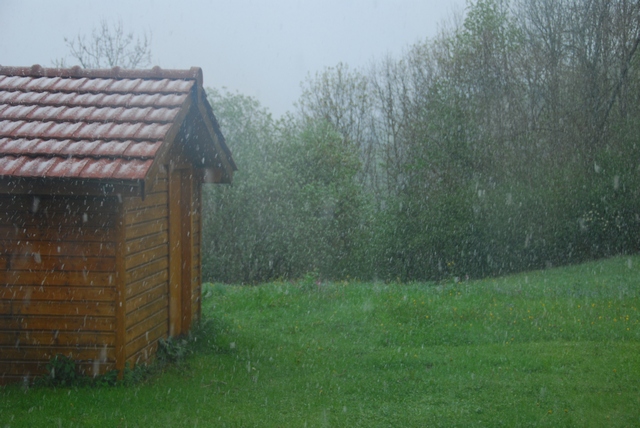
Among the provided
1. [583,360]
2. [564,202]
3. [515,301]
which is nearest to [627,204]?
[564,202]

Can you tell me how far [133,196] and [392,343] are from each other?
4.96m

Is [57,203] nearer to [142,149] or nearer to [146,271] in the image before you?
[142,149]

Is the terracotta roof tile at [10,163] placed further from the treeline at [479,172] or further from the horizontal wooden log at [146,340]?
the treeline at [479,172]

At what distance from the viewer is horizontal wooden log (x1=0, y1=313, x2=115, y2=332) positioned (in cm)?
718

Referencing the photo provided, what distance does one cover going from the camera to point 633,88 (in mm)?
23266

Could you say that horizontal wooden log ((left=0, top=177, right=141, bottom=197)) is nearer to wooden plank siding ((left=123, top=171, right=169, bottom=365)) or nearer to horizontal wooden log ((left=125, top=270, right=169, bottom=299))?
wooden plank siding ((left=123, top=171, right=169, bottom=365))

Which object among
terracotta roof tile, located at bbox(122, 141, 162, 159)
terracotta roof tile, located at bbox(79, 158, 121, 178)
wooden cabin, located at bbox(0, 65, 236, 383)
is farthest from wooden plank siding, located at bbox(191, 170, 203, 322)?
terracotta roof tile, located at bbox(79, 158, 121, 178)

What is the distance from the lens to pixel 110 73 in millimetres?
8828

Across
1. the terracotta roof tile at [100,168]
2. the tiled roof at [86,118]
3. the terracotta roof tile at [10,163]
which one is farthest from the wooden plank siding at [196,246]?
the terracotta roof tile at [10,163]

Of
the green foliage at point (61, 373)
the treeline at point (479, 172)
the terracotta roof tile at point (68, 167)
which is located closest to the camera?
the terracotta roof tile at point (68, 167)

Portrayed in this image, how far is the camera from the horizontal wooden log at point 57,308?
23.5ft

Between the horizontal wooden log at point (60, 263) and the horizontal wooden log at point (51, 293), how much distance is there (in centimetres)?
22

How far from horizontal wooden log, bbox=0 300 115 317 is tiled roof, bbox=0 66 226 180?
1587mm

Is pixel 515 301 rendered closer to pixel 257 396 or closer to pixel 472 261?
pixel 257 396
